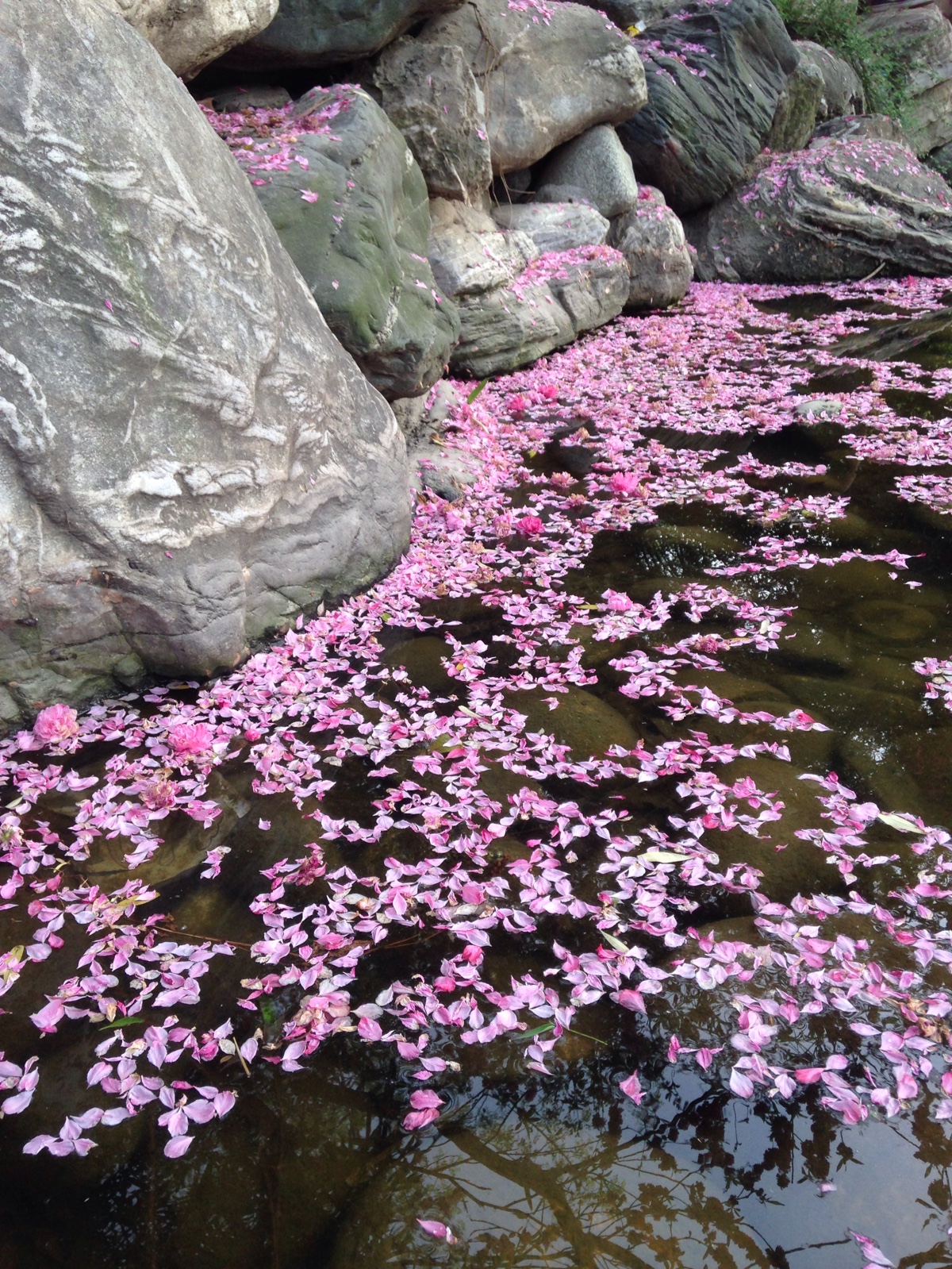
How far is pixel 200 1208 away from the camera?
6.41 feet

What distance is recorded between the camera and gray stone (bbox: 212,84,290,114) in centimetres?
611

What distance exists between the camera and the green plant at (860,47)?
15.9 meters

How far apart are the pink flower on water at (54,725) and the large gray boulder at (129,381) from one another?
0.16 m

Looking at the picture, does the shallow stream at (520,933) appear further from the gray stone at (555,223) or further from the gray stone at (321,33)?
the gray stone at (555,223)

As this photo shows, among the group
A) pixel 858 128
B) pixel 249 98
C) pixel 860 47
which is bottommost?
pixel 858 128

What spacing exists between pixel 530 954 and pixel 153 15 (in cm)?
501

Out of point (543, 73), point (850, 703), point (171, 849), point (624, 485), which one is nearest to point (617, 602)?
point (850, 703)

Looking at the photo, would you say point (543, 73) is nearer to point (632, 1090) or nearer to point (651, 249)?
point (651, 249)

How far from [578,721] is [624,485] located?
111 inches

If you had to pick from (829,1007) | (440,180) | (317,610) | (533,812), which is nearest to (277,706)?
(317,610)

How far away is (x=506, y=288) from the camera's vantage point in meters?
8.46

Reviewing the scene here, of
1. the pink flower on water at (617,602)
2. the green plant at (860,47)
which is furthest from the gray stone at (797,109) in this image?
the pink flower on water at (617,602)

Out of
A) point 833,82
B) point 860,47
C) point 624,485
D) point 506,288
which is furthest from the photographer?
point 860,47

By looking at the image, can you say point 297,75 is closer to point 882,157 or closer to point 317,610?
point 317,610
